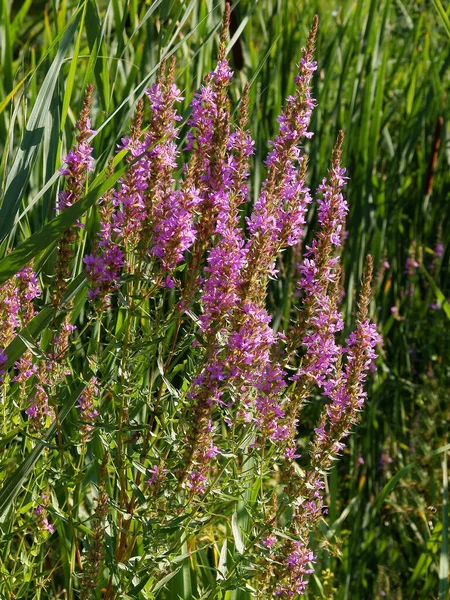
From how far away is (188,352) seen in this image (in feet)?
7.38

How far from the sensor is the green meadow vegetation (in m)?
1.51

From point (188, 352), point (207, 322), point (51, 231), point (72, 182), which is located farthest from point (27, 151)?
point (188, 352)

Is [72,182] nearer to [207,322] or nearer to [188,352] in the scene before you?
[207,322]

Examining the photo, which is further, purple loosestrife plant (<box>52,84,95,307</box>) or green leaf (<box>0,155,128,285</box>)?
purple loosestrife plant (<box>52,84,95,307</box>)

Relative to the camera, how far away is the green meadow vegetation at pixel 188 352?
4.96 feet

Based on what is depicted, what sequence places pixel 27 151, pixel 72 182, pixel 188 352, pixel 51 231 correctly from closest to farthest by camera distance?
pixel 51 231
pixel 72 182
pixel 27 151
pixel 188 352

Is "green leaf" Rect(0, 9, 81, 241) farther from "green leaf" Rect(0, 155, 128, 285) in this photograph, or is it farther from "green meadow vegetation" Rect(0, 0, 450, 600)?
"green leaf" Rect(0, 155, 128, 285)

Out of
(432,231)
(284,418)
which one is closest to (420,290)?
(432,231)

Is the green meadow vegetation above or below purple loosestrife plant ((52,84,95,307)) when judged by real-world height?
below

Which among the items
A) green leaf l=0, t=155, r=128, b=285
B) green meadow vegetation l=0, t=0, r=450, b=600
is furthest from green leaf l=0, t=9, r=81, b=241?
green leaf l=0, t=155, r=128, b=285

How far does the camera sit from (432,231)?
12.1 feet

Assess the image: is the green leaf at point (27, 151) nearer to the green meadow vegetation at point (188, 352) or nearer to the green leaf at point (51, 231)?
the green meadow vegetation at point (188, 352)

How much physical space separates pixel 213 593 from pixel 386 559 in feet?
5.05

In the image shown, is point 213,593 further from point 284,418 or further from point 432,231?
point 432,231
